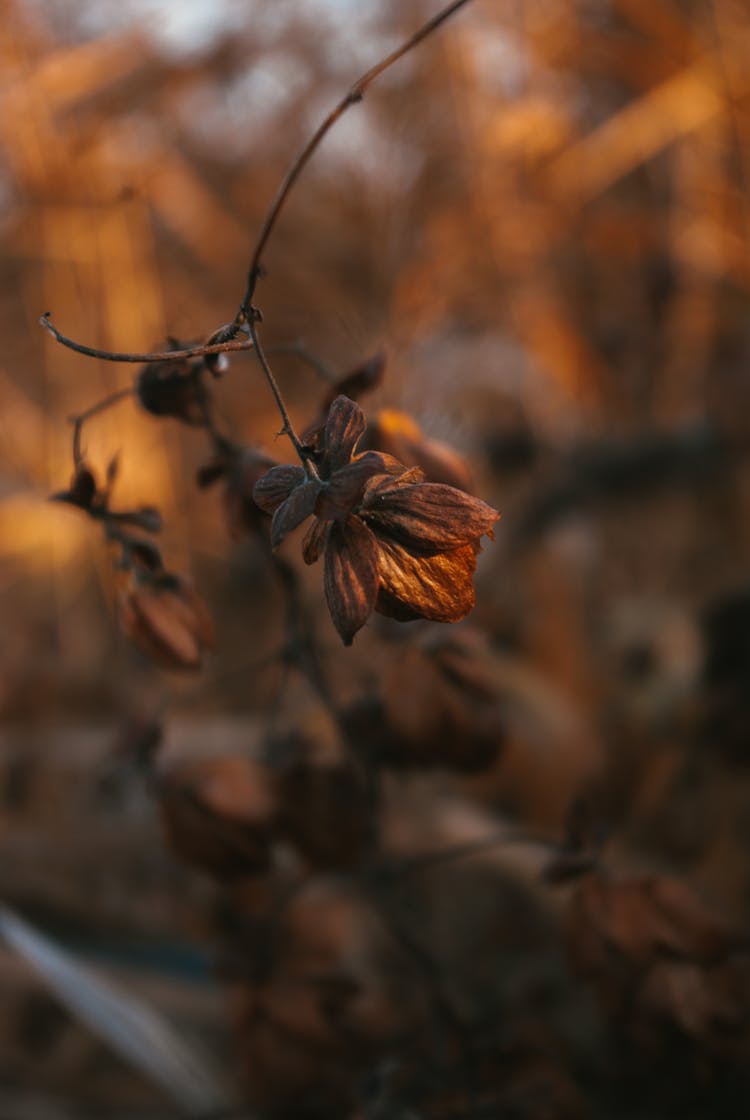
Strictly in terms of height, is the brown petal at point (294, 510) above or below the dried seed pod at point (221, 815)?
above

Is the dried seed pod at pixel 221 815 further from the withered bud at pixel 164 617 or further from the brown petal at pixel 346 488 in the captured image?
the brown petal at pixel 346 488

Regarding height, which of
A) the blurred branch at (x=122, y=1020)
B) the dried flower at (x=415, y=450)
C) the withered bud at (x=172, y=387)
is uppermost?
the withered bud at (x=172, y=387)

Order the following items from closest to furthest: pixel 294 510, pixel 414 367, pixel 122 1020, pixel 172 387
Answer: pixel 294 510, pixel 172 387, pixel 122 1020, pixel 414 367

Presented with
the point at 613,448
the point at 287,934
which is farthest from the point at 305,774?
the point at 613,448

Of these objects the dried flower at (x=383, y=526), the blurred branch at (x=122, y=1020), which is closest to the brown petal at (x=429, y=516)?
the dried flower at (x=383, y=526)

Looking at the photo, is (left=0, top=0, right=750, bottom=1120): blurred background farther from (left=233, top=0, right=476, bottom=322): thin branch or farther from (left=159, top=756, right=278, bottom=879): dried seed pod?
(left=233, top=0, right=476, bottom=322): thin branch

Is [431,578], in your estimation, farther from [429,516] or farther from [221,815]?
[221,815]

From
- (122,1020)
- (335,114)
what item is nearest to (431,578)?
(335,114)
